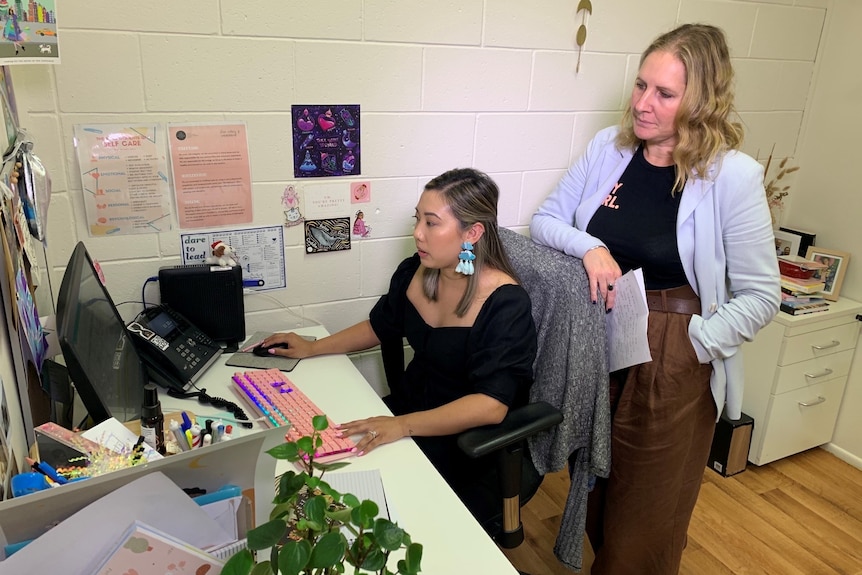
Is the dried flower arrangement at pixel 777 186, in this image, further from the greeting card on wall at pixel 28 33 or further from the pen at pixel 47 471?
the pen at pixel 47 471

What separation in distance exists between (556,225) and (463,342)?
1.61ft

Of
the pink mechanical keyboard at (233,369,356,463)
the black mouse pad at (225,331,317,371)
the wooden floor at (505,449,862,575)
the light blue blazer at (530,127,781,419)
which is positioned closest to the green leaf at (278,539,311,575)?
the pink mechanical keyboard at (233,369,356,463)

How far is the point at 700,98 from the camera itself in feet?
5.43

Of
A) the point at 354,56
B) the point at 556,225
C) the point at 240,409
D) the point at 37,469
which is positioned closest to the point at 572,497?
the point at 556,225

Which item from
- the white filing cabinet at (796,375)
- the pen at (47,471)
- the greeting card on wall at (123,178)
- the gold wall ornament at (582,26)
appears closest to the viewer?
the pen at (47,471)

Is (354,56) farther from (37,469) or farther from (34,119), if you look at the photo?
(37,469)

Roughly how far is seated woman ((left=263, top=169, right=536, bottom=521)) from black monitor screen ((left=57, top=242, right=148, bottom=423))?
1.53 ft

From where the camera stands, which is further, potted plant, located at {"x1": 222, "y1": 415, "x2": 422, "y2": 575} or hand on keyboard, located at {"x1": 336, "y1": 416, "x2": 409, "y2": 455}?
hand on keyboard, located at {"x1": 336, "y1": 416, "x2": 409, "y2": 455}

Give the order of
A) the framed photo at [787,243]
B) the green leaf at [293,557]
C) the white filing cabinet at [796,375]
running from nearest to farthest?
the green leaf at [293,557] < the white filing cabinet at [796,375] < the framed photo at [787,243]

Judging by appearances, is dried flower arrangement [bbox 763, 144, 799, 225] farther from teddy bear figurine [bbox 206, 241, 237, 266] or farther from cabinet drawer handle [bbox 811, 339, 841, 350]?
teddy bear figurine [bbox 206, 241, 237, 266]

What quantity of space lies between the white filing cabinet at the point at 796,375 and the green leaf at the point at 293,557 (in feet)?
8.17

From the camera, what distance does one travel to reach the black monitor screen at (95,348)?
1.10 meters

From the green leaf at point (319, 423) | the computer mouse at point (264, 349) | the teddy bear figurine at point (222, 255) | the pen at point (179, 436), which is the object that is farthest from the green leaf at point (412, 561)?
the teddy bear figurine at point (222, 255)

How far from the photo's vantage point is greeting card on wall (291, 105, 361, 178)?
191 centimetres
